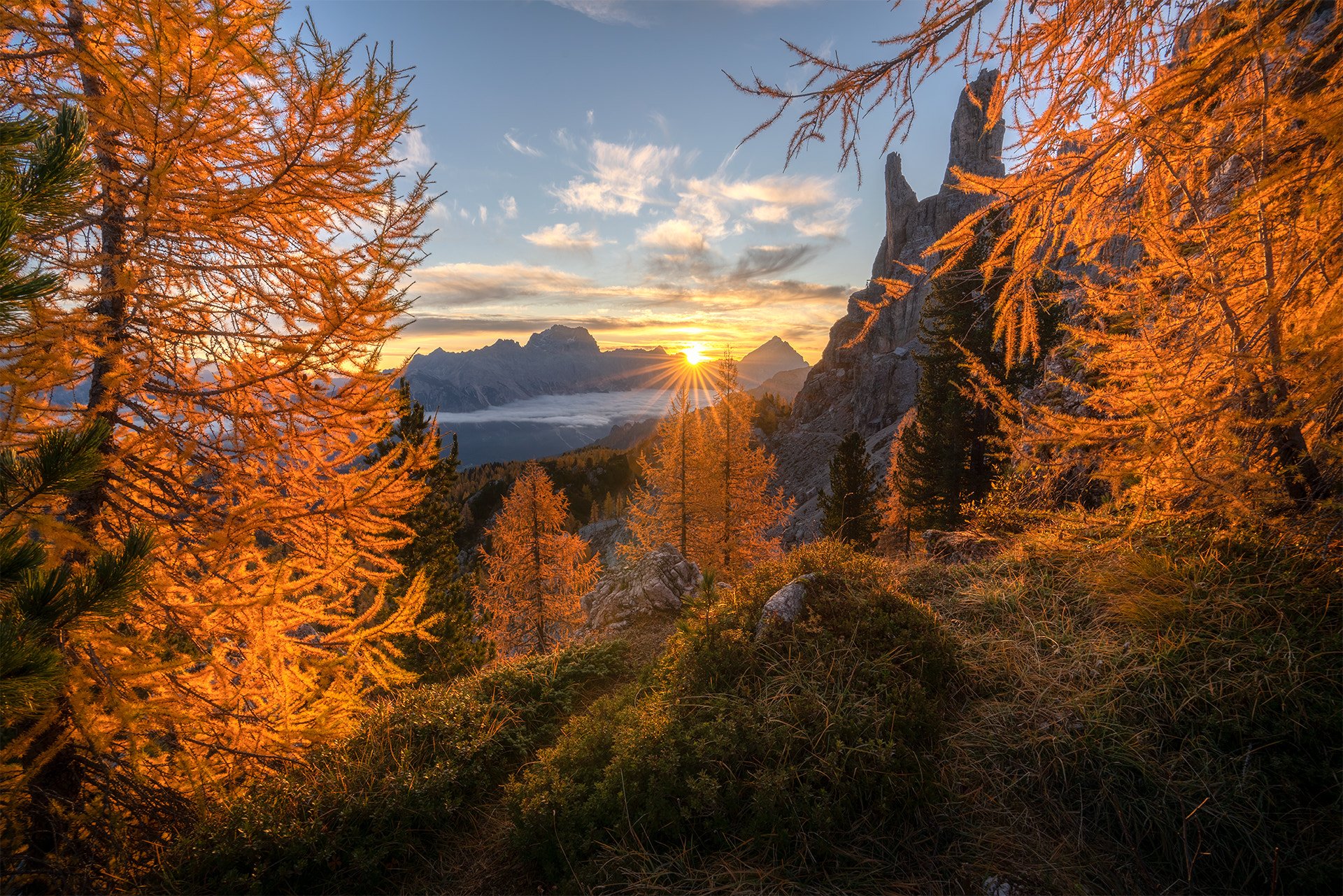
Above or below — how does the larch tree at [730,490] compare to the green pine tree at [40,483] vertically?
below

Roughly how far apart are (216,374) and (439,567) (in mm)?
12095

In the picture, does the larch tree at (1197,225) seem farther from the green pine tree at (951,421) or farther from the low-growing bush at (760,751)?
the green pine tree at (951,421)

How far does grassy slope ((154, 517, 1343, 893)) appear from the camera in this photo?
247 cm

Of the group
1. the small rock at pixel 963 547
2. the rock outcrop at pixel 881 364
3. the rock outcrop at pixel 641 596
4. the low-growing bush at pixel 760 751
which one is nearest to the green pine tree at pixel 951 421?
the small rock at pixel 963 547

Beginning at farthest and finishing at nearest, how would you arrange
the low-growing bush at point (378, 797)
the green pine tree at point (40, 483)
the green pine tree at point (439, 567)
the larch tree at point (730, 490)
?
1. the larch tree at point (730, 490)
2. the green pine tree at point (439, 567)
3. the low-growing bush at point (378, 797)
4. the green pine tree at point (40, 483)

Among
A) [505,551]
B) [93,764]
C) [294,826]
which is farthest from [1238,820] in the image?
[505,551]

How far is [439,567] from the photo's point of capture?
14.4 m

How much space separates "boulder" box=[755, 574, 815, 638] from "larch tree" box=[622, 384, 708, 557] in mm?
14038

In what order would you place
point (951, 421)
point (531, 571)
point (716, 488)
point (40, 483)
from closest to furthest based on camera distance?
point (40, 483) → point (951, 421) → point (716, 488) → point (531, 571)

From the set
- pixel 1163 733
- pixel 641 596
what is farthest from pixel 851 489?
pixel 1163 733

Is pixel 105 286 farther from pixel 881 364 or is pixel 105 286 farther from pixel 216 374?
pixel 881 364

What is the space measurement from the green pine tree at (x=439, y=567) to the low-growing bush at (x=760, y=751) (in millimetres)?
10331

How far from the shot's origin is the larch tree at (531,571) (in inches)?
741

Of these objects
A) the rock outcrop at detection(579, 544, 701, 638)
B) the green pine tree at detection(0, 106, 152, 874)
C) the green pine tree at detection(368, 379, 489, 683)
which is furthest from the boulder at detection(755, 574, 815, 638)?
the green pine tree at detection(368, 379, 489, 683)
